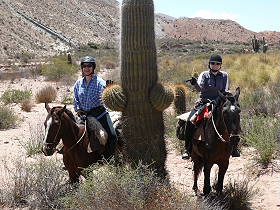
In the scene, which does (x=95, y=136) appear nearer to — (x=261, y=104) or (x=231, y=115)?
(x=231, y=115)

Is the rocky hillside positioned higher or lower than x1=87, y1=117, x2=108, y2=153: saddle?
higher

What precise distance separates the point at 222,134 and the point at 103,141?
6.27 ft

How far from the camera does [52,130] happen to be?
243 inches

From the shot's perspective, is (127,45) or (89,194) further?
(127,45)

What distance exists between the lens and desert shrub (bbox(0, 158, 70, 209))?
6.72m

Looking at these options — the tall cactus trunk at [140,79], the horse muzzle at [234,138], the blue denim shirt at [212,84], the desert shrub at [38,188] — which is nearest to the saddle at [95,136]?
the tall cactus trunk at [140,79]

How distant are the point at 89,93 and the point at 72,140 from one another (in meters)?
1.00

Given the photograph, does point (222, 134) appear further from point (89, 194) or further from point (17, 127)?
point (17, 127)

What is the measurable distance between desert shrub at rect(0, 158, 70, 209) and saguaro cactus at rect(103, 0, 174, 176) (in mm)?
1341

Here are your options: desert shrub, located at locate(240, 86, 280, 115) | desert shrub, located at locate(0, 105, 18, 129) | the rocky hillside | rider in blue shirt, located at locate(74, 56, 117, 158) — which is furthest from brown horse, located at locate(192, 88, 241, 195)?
the rocky hillside

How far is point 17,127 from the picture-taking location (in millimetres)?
14094

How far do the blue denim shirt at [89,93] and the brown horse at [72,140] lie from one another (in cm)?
51

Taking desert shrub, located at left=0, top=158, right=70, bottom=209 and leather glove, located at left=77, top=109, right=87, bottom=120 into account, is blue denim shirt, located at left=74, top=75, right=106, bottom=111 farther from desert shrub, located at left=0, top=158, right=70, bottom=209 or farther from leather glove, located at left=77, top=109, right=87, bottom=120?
desert shrub, located at left=0, top=158, right=70, bottom=209

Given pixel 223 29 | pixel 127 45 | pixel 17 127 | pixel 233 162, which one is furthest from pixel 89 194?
pixel 223 29
